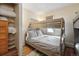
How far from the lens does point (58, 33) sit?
1.75m

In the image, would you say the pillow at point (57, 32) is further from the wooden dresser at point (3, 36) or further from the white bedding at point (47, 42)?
the wooden dresser at point (3, 36)

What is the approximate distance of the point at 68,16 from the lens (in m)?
1.76

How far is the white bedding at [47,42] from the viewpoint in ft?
5.75

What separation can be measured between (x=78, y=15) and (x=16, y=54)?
0.91 meters

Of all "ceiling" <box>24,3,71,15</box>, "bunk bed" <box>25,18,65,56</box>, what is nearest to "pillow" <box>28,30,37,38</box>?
"bunk bed" <box>25,18,65,56</box>

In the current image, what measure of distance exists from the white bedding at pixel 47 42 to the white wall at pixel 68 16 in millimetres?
136

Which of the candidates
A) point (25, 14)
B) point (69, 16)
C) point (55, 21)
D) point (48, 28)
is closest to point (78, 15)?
point (69, 16)

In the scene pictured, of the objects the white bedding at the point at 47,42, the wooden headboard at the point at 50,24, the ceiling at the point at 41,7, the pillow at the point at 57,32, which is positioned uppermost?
the ceiling at the point at 41,7

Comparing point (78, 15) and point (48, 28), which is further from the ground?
point (78, 15)

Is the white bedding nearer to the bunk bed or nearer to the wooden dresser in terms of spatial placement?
the bunk bed

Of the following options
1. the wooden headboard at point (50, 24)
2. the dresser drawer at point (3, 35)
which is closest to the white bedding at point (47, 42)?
the wooden headboard at point (50, 24)

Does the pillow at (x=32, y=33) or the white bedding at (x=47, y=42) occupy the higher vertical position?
the pillow at (x=32, y=33)

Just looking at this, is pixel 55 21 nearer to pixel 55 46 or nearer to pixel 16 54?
pixel 55 46

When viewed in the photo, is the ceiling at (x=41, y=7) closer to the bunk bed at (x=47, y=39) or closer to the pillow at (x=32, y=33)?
the bunk bed at (x=47, y=39)
